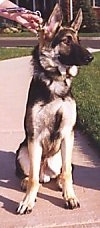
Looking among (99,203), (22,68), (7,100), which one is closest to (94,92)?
(7,100)

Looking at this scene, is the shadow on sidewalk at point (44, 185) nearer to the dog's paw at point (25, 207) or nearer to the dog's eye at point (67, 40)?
the dog's paw at point (25, 207)

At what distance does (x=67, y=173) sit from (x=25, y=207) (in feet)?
1.62

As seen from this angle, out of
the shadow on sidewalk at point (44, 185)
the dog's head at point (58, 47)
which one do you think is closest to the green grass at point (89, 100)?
the shadow on sidewalk at point (44, 185)

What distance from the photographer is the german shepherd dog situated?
441cm

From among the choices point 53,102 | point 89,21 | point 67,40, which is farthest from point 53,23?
point 89,21

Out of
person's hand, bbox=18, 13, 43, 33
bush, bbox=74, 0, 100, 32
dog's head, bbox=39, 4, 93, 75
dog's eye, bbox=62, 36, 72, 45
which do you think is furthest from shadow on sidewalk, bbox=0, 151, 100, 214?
bush, bbox=74, 0, 100, 32

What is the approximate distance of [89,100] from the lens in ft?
28.3

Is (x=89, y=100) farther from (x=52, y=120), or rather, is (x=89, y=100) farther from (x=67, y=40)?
(x=67, y=40)

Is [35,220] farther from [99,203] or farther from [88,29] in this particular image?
[88,29]

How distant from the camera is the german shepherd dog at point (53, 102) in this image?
14.5 feet

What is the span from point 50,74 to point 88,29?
22.9 meters

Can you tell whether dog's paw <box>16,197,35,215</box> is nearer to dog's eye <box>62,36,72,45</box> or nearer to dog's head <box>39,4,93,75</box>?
dog's head <box>39,4,93,75</box>

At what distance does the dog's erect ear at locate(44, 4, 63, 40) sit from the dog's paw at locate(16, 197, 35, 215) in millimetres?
1417

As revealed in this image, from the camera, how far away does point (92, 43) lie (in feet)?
68.1
